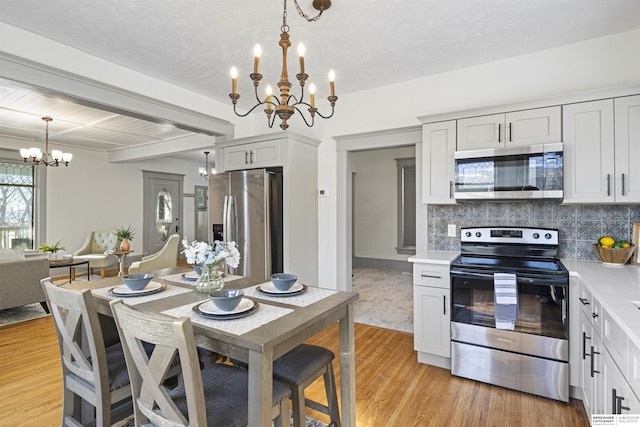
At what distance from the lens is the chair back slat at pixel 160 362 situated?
3.62 feet

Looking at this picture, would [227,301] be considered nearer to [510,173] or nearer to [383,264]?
[510,173]

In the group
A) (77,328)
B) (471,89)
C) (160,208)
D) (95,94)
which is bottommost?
(77,328)

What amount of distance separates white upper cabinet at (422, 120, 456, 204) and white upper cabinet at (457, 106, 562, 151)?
0.09m

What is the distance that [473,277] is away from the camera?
2.50 metres

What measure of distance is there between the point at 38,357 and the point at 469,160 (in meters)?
4.30

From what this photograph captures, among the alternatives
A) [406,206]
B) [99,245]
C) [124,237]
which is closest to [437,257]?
[406,206]

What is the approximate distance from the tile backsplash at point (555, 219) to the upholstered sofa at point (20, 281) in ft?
15.6

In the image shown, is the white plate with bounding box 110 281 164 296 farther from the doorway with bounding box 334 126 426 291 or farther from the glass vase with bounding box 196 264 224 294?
the doorway with bounding box 334 126 426 291

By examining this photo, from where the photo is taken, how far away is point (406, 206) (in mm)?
Answer: 6824

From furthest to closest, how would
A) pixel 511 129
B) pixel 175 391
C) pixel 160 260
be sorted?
pixel 160 260, pixel 511 129, pixel 175 391

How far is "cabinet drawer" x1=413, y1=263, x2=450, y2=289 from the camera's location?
2703 millimetres

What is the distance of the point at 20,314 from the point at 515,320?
18.4 ft

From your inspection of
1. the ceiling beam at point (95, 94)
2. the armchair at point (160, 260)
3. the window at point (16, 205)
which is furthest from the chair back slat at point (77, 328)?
the window at point (16, 205)

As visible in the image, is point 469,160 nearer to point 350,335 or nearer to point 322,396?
point 350,335
